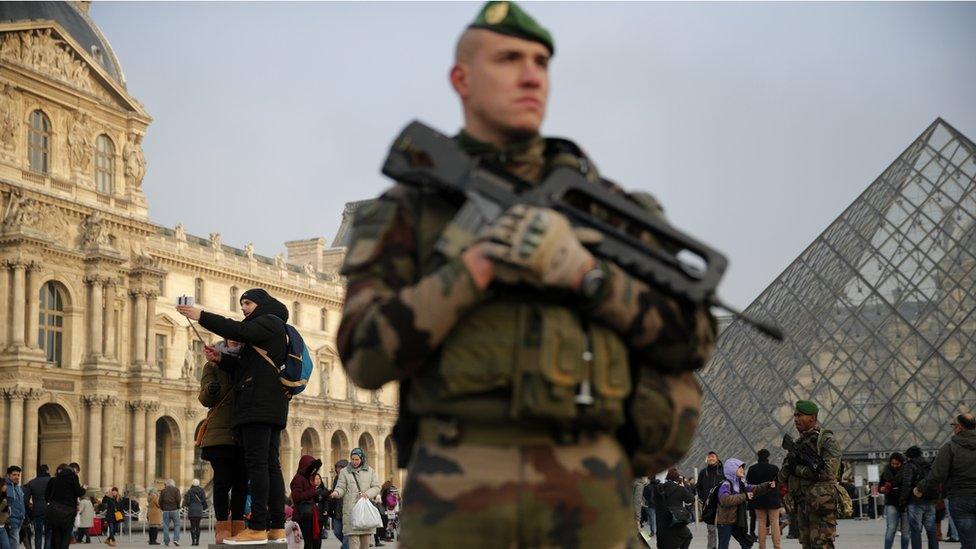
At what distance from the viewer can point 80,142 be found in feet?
172

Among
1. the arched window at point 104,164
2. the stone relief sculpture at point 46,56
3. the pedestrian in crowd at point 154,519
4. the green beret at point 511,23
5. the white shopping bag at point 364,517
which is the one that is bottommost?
the pedestrian in crowd at point 154,519

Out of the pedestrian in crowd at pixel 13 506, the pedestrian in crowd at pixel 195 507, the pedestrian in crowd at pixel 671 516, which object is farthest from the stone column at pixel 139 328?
the pedestrian in crowd at pixel 671 516

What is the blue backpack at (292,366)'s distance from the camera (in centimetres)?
782

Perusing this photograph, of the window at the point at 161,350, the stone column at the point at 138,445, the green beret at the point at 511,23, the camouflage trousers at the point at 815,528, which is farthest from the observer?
the window at the point at 161,350

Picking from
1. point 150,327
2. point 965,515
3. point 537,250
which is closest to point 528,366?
point 537,250

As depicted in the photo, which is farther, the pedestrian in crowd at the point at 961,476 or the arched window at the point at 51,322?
the arched window at the point at 51,322

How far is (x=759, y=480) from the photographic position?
15570 millimetres

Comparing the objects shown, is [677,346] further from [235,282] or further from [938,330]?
[235,282]

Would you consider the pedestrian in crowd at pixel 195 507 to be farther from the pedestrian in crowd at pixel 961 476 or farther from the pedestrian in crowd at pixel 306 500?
the pedestrian in crowd at pixel 961 476

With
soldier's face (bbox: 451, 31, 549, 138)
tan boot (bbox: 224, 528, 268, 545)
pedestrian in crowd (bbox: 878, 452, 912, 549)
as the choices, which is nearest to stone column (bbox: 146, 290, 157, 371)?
pedestrian in crowd (bbox: 878, 452, 912, 549)

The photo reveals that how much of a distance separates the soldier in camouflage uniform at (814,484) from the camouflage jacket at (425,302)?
8.64 m

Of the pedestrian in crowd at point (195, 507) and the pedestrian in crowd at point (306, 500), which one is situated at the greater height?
the pedestrian in crowd at point (306, 500)

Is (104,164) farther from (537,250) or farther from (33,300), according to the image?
(537,250)

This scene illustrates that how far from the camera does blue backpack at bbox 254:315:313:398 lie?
7.82 meters
